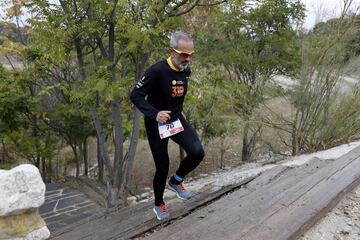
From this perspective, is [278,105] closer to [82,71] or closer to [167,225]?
[82,71]

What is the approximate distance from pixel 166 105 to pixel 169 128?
7.7 inches

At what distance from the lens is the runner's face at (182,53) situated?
289cm

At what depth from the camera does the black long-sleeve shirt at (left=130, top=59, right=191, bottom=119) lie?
294 centimetres

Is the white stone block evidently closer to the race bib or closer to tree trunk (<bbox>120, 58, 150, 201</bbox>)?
the race bib

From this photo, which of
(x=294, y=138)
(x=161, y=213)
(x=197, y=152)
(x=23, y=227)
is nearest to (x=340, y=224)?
(x=197, y=152)

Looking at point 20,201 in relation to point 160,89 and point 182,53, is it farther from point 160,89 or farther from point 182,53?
point 182,53

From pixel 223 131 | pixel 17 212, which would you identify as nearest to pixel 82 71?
pixel 17 212

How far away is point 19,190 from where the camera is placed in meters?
2.22

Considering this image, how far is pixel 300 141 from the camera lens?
26.4 ft

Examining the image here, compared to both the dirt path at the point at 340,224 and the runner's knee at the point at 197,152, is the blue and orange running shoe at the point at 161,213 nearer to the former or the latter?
the runner's knee at the point at 197,152

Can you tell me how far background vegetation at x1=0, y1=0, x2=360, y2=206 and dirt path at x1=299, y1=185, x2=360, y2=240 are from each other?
3.26 m

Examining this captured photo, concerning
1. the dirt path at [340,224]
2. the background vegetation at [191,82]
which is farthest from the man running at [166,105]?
the background vegetation at [191,82]

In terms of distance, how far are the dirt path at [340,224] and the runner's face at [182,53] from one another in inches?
66.4

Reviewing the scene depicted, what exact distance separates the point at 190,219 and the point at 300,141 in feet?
18.0
